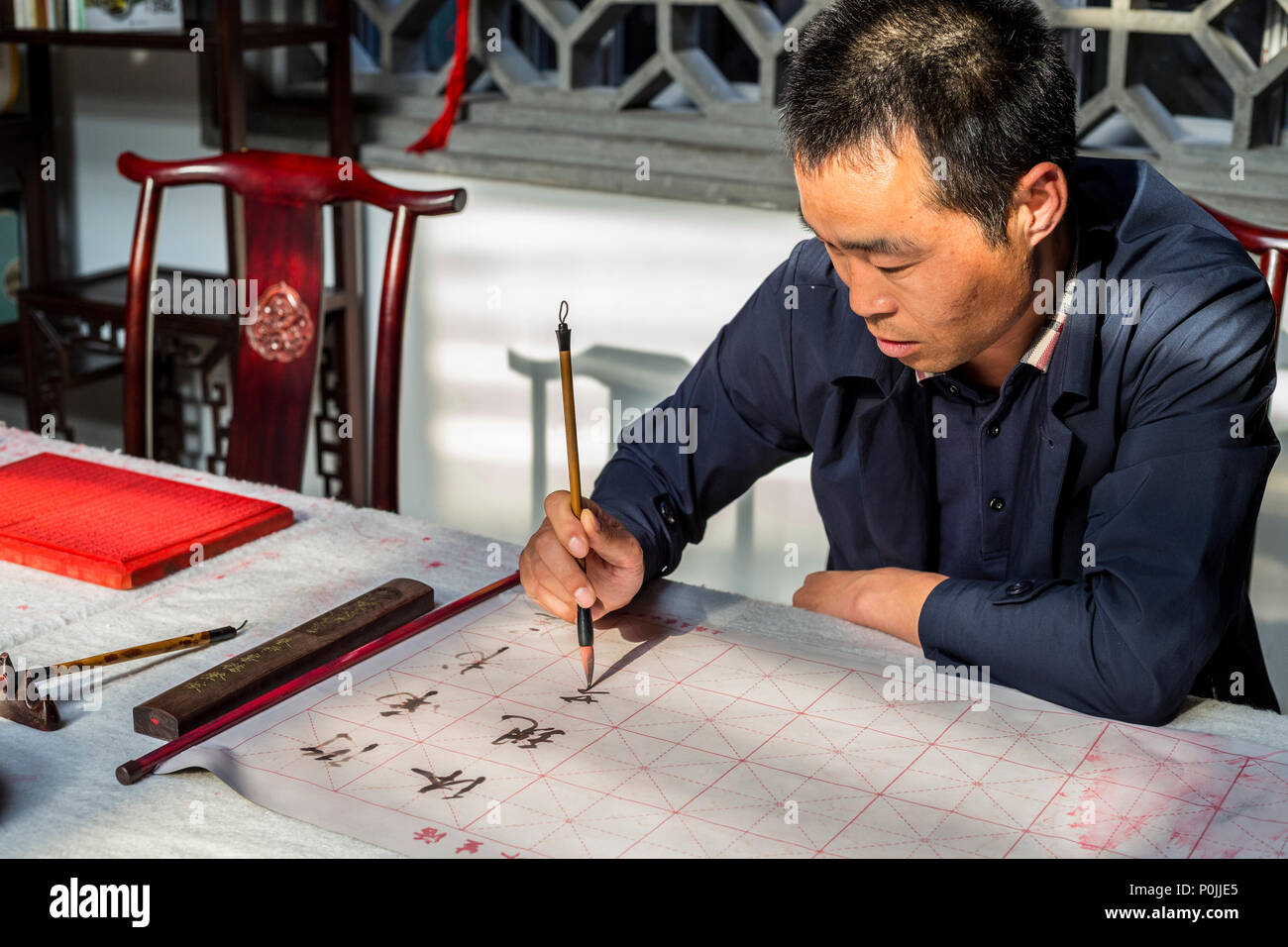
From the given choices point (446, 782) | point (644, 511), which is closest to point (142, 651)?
point (446, 782)

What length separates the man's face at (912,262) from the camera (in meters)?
1.18

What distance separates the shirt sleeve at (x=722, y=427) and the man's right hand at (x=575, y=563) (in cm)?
19

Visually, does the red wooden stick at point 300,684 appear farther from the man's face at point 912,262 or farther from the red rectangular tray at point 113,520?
the man's face at point 912,262

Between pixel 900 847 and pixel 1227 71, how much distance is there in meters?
1.88

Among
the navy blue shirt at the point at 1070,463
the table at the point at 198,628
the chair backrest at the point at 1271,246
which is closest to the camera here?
the table at the point at 198,628

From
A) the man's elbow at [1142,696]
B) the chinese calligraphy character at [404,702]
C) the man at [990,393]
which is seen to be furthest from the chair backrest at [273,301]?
the man's elbow at [1142,696]

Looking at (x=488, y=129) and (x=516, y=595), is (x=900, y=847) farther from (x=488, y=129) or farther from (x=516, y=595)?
(x=488, y=129)

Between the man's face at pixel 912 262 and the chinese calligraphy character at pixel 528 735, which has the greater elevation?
the man's face at pixel 912 262

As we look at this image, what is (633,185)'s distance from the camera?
2.90m

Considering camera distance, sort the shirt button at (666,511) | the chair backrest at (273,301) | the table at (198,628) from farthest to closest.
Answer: the chair backrest at (273,301) → the shirt button at (666,511) → the table at (198,628)

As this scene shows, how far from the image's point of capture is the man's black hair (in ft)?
3.85

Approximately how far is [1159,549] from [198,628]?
0.86m

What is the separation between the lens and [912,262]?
48.1 inches

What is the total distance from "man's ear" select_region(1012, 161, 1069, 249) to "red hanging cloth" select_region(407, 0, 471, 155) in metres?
1.85
